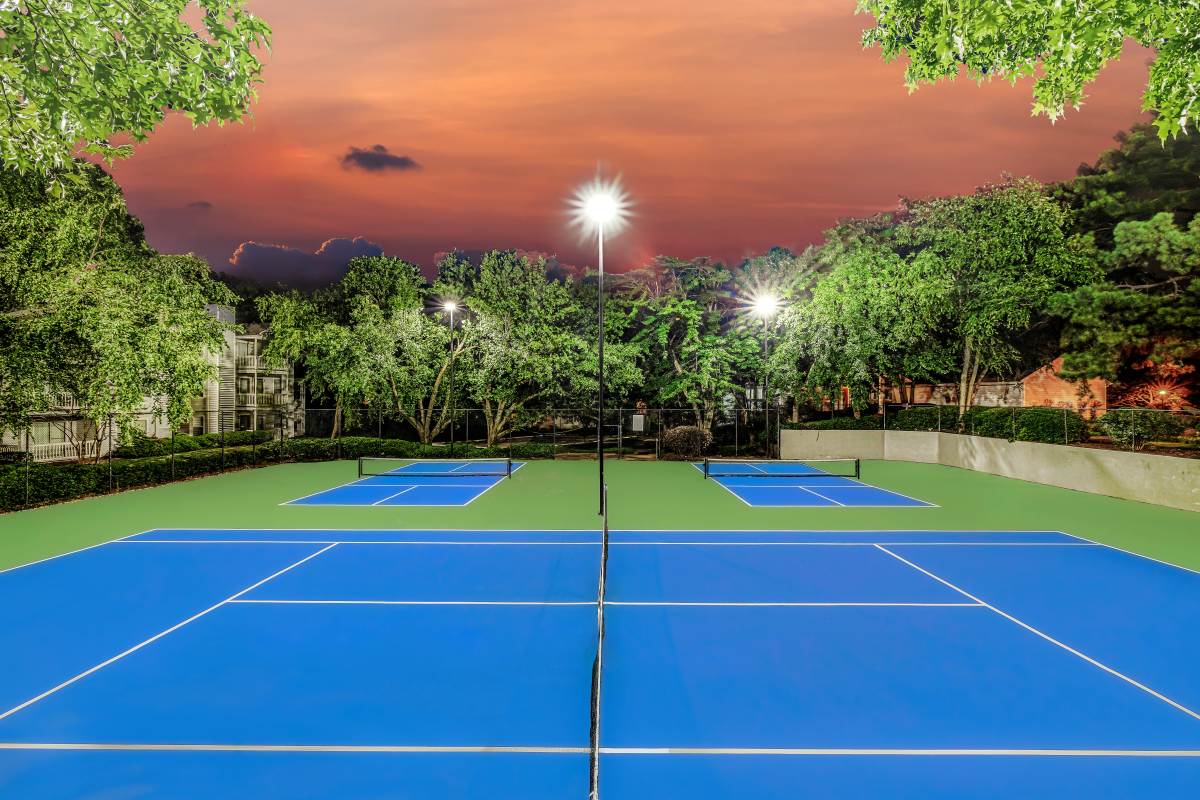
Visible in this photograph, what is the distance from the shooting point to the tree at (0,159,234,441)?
15.5 metres

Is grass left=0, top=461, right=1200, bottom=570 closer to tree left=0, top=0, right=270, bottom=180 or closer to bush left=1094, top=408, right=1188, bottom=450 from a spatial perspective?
bush left=1094, top=408, right=1188, bottom=450

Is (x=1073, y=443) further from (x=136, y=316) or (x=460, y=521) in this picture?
(x=136, y=316)

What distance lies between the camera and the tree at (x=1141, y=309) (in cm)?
2316

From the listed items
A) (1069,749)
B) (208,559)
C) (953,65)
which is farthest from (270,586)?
(953,65)

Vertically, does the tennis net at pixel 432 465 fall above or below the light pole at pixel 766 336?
below

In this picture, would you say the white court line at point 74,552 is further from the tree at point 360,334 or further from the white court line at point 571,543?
the tree at point 360,334

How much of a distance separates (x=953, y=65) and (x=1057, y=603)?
809 cm

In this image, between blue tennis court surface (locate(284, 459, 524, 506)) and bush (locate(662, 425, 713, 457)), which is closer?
blue tennis court surface (locate(284, 459, 524, 506))

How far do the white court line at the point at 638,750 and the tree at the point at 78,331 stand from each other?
1253 centimetres

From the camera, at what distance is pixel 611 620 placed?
→ 8.67 metres

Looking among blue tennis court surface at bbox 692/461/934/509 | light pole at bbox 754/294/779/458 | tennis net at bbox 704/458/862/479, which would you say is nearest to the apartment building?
tennis net at bbox 704/458/862/479

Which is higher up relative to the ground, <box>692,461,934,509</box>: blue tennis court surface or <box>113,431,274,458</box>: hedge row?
<box>113,431,274,458</box>: hedge row

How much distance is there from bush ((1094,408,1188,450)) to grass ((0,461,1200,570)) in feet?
6.18

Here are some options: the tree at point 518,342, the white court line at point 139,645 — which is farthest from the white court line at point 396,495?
the tree at point 518,342
